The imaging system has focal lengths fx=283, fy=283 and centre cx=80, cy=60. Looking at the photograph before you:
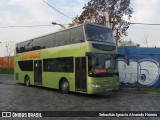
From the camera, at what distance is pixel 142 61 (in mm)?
20891

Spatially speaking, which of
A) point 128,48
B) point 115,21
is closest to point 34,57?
point 128,48

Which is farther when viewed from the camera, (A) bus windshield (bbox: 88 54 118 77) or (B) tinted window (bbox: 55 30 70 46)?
(B) tinted window (bbox: 55 30 70 46)

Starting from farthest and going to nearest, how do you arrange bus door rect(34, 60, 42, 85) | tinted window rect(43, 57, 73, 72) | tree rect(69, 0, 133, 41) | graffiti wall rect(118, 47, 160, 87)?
tree rect(69, 0, 133, 41), bus door rect(34, 60, 42, 85), graffiti wall rect(118, 47, 160, 87), tinted window rect(43, 57, 73, 72)

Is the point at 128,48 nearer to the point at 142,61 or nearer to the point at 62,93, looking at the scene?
the point at 142,61

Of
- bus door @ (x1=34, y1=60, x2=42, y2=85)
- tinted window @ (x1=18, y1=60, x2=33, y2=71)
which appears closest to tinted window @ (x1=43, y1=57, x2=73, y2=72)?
bus door @ (x1=34, y1=60, x2=42, y2=85)

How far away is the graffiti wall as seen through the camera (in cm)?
2053

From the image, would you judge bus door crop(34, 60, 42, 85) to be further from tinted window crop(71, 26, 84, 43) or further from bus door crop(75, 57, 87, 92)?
bus door crop(75, 57, 87, 92)

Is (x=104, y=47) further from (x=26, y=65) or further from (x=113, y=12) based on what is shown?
(x=113, y=12)

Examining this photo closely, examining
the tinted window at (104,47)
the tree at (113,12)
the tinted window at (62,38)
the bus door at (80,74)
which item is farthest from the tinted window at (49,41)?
the tree at (113,12)

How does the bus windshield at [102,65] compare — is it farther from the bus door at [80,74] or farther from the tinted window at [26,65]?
the tinted window at [26,65]

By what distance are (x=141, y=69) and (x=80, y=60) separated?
672 cm

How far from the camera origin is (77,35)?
16.2 m

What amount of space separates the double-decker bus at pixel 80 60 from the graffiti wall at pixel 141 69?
4704mm

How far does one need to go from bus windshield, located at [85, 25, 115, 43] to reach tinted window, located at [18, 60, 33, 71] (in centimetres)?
765
